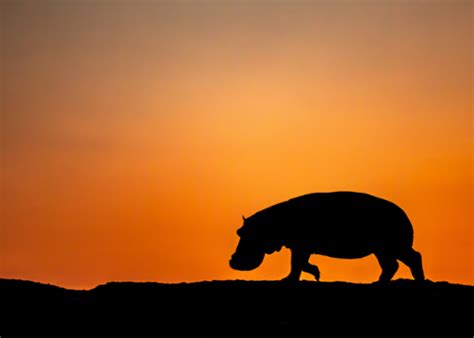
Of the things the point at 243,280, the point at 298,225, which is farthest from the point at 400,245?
the point at 243,280

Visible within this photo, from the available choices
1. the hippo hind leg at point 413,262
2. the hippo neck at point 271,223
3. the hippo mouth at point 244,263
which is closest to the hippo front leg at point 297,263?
the hippo neck at point 271,223

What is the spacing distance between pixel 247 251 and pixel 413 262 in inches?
207

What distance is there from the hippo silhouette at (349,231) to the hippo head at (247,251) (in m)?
1.37

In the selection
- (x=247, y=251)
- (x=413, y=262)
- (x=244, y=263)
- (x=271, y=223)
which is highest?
(x=271, y=223)

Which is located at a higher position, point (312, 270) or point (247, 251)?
point (247, 251)

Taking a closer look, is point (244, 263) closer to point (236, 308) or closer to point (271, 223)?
point (271, 223)

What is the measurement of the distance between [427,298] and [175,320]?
6095 millimetres

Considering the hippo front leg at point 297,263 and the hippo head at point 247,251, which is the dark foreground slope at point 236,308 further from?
the hippo head at point 247,251

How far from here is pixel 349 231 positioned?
2436 cm

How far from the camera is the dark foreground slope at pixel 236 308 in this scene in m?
18.4

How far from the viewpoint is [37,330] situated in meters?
19.4

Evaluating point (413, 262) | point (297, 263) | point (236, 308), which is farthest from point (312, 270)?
point (236, 308)

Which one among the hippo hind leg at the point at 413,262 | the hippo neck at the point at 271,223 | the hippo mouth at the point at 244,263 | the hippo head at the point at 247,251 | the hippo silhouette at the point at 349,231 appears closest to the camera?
the hippo silhouette at the point at 349,231

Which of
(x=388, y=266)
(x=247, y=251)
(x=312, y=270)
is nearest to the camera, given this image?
(x=388, y=266)
